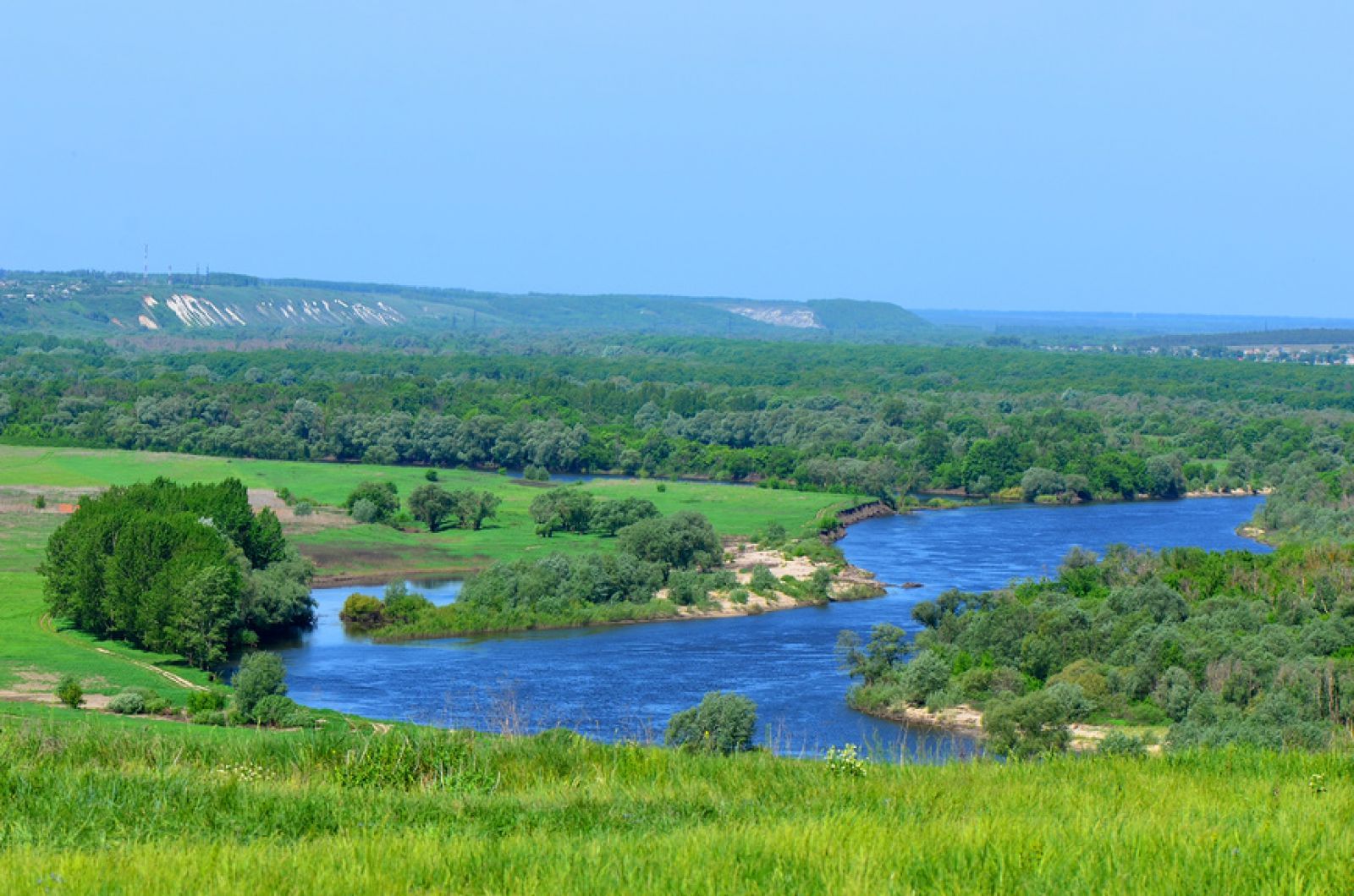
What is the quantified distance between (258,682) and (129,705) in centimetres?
228

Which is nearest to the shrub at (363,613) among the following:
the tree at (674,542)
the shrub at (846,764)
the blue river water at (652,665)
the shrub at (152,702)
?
the blue river water at (652,665)

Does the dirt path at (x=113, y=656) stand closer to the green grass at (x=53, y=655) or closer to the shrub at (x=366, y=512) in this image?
the green grass at (x=53, y=655)

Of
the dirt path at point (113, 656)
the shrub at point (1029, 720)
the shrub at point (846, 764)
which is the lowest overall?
the dirt path at point (113, 656)

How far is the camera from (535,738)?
8633 millimetres

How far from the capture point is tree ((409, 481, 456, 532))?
204ft

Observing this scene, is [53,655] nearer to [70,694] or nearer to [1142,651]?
[70,694]

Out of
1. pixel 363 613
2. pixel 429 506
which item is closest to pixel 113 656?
pixel 363 613

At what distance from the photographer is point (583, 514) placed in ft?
201

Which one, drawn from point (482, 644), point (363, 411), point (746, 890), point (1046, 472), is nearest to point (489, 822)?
point (746, 890)

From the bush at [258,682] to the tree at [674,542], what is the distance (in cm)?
2151

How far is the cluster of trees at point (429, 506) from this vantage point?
204 feet

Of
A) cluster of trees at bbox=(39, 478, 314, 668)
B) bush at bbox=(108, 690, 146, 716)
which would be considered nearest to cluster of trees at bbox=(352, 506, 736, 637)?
cluster of trees at bbox=(39, 478, 314, 668)

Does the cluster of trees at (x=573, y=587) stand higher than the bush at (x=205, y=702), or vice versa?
the bush at (x=205, y=702)

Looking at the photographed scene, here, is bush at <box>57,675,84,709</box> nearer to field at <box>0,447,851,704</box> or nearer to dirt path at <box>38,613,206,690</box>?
field at <box>0,447,851,704</box>
